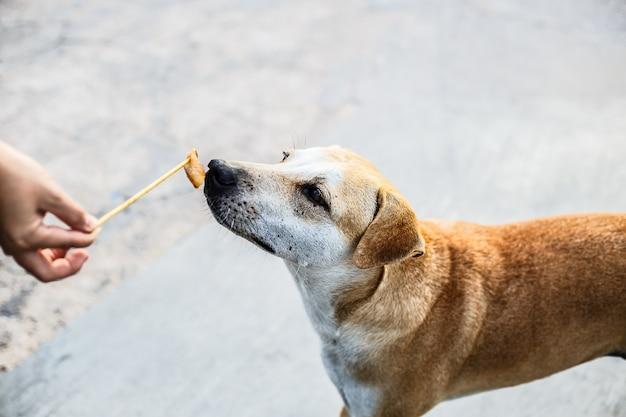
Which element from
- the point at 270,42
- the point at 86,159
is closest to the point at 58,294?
the point at 86,159

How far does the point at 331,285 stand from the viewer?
8.02 feet

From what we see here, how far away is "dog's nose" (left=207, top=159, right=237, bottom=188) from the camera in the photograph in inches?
91.6

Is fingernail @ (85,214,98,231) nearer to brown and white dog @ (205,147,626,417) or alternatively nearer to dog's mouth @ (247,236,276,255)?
brown and white dog @ (205,147,626,417)

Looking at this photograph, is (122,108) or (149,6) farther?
(149,6)

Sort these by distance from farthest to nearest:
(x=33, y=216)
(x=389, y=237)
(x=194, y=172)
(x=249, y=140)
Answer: (x=249, y=140), (x=194, y=172), (x=389, y=237), (x=33, y=216)

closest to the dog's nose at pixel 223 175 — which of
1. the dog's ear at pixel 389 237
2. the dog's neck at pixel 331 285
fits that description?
the dog's neck at pixel 331 285

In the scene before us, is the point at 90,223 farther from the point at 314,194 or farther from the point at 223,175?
the point at 314,194

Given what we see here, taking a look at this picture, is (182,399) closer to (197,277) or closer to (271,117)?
(197,277)

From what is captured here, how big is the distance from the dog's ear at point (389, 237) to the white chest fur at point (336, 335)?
14cm

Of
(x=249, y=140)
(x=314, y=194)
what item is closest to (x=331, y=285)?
(x=314, y=194)

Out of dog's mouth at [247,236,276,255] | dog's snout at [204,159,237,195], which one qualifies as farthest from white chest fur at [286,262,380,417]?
dog's snout at [204,159,237,195]

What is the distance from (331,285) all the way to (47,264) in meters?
0.94

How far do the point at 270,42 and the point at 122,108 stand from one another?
1351 millimetres

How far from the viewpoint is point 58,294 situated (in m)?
3.45
